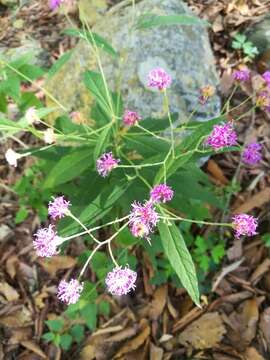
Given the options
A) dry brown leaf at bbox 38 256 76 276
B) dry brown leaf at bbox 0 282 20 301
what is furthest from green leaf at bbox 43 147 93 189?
dry brown leaf at bbox 0 282 20 301

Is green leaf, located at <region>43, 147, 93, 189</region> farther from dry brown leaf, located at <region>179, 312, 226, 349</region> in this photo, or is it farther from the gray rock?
the gray rock

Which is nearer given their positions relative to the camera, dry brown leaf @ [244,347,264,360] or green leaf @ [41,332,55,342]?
dry brown leaf @ [244,347,264,360]

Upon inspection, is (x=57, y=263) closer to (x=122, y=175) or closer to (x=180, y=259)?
(x=122, y=175)

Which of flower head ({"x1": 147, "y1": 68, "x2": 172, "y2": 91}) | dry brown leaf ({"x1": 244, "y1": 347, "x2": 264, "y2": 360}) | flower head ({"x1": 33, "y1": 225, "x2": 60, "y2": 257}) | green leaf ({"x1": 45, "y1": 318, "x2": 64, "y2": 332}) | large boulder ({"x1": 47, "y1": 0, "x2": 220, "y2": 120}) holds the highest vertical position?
flower head ({"x1": 147, "y1": 68, "x2": 172, "y2": 91})

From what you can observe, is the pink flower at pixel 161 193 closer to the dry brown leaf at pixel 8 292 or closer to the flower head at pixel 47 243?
the flower head at pixel 47 243

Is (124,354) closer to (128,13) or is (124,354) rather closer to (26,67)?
(26,67)

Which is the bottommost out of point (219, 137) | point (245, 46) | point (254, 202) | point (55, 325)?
point (55, 325)

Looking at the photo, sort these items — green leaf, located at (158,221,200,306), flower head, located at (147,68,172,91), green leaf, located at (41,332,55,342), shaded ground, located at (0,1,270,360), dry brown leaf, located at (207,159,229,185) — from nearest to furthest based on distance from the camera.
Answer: green leaf, located at (158,221,200,306) → flower head, located at (147,68,172,91) → shaded ground, located at (0,1,270,360) → green leaf, located at (41,332,55,342) → dry brown leaf, located at (207,159,229,185)

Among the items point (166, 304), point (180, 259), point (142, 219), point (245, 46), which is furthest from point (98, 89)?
point (245, 46)
